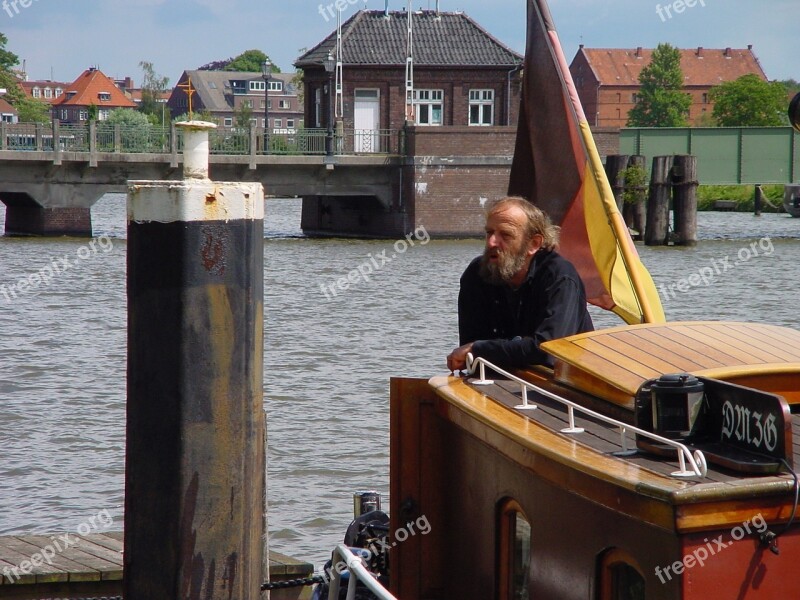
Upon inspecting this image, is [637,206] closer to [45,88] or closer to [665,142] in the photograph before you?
[665,142]

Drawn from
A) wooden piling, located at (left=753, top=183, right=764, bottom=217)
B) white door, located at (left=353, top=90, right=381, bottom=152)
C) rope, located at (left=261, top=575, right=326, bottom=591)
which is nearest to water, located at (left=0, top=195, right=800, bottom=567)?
rope, located at (left=261, top=575, right=326, bottom=591)

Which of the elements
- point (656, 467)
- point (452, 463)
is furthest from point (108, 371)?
point (656, 467)

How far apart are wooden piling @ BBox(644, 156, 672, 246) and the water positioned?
2.95 ft

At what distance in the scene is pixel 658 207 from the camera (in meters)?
33.7

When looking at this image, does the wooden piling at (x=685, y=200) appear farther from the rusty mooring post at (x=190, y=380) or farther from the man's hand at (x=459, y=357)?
the rusty mooring post at (x=190, y=380)

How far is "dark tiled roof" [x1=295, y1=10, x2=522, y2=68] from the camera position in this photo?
44250mm

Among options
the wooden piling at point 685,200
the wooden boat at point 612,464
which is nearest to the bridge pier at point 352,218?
the wooden piling at point 685,200

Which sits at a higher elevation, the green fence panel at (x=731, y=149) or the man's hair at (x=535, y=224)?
the green fence panel at (x=731, y=149)

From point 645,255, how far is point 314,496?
23.1 metres

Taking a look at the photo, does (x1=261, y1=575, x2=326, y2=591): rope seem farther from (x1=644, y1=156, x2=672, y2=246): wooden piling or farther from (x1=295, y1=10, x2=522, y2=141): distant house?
(x1=295, y1=10, x2=522, y2=141): distant house

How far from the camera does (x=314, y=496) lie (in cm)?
920

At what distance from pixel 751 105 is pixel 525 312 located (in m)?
83.5

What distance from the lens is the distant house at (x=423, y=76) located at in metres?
44.2

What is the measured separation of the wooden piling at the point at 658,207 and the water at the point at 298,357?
90 cm
